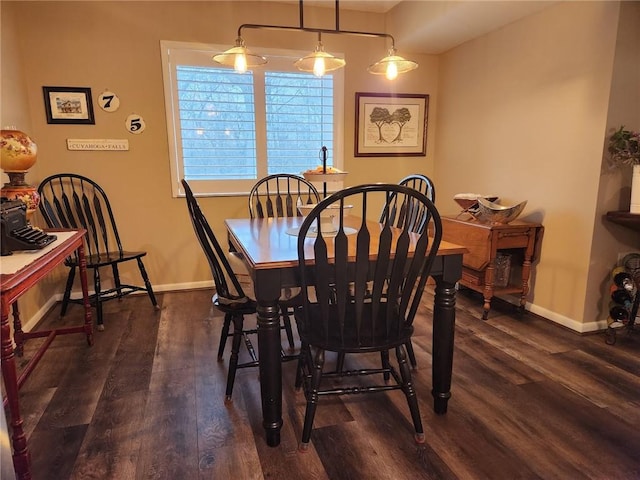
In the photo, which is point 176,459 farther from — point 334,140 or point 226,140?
point 334,140

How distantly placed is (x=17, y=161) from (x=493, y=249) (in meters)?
2.79

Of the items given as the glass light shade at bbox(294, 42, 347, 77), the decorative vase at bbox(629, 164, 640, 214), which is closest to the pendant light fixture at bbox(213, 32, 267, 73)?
the glass light shade at bbox(294, 42, 347, 77)

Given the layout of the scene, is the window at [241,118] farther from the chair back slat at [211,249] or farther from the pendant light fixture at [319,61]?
the chair back slat at [211,249]

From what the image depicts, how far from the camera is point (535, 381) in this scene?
1956 millimetres

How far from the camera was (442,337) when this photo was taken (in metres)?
1.62

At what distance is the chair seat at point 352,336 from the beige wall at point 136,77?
7.02 feet

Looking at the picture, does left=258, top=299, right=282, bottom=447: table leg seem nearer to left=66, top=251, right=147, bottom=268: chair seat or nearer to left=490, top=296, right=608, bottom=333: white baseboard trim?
left=66, top=251, right=147, bottom=268: chair seat

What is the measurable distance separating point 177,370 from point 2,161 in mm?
1346

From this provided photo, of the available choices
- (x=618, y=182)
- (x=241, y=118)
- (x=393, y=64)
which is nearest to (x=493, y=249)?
(x=618, y=182)

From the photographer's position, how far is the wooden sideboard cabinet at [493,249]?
2.64 m

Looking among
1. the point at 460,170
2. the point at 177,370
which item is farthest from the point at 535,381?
the point at 460,170

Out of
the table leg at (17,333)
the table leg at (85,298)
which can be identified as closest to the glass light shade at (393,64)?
the table leg at (85,298)

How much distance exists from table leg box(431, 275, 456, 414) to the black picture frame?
113 inches

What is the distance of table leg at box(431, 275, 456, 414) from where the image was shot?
1592mm
